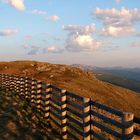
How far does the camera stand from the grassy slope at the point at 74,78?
72625 mm

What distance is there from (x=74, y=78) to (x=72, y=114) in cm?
6070

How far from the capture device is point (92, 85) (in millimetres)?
77625

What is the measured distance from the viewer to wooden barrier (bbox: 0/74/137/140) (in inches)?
423

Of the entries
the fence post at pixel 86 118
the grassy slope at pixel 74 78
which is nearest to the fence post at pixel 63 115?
the fence post at pixel 86 118

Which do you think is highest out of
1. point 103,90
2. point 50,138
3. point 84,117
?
point 84,117

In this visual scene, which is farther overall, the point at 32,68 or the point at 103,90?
the point at 32,68

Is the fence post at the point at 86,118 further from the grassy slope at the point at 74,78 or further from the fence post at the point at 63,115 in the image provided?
the grassy slope at the point at 74,78

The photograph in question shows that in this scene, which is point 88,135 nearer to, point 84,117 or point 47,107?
point 84,117

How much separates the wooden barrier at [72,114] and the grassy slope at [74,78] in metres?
38.3

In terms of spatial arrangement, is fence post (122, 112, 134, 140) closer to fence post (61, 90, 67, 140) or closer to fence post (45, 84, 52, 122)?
fence post (61, 90, 67, 140)

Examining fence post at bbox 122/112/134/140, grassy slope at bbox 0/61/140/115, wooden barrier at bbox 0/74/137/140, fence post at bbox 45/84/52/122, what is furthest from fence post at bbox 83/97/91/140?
grassy slope at bbox 0/61/140/115

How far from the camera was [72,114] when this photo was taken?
2231 cm

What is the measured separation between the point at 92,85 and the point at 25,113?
58.2 m

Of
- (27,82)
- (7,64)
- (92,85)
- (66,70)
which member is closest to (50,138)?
(27,82)
